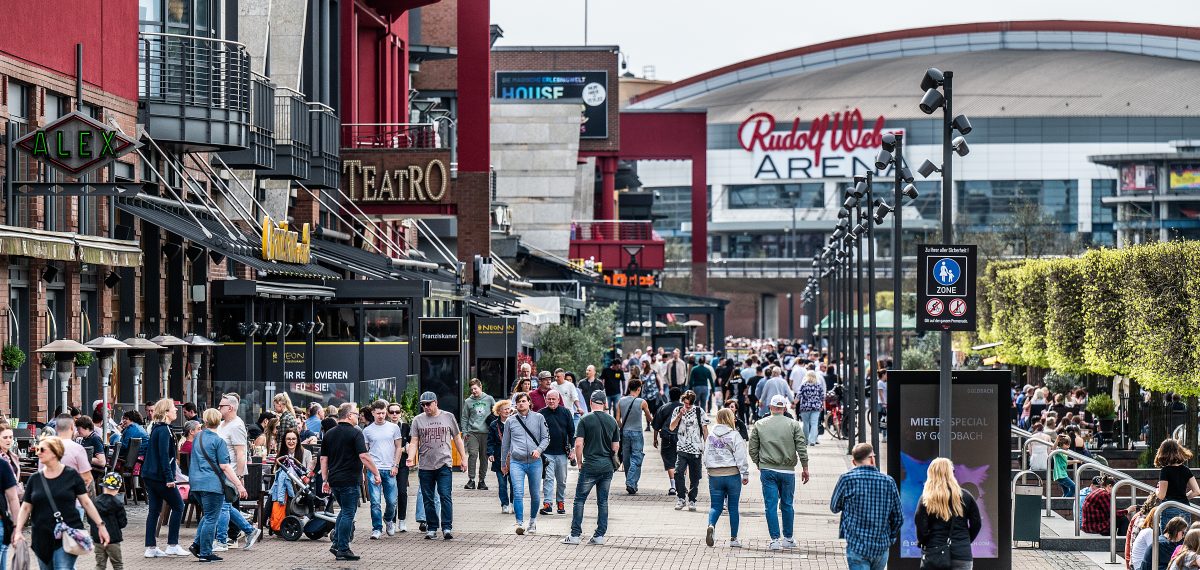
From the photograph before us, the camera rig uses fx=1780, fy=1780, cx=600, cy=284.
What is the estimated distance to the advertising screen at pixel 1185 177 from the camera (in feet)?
395

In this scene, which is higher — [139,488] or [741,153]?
[741,153]

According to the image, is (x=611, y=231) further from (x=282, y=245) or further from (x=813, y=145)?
(x=282, y=245)

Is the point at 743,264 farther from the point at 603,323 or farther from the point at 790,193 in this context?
the point at 603,323

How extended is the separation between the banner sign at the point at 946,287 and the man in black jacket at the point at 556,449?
395 cm

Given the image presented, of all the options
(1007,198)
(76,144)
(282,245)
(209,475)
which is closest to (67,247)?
(76,144)

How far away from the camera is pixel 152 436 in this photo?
626 inches

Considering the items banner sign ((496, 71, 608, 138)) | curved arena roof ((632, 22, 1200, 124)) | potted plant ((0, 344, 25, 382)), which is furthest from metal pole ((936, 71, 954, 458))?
curved arena roof ((632, 22, 1200, 124))

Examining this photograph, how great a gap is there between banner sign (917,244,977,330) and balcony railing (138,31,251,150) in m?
12.9

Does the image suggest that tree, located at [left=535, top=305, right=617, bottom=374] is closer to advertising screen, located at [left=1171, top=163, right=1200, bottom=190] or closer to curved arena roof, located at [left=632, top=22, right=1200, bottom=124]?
advertising screen, located at [left=1171, top=163, right=1200, bottom=190]

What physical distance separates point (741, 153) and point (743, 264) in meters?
10.1

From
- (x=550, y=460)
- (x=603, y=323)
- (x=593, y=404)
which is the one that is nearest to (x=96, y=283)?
(x=550, y=460)

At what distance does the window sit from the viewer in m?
→ 133

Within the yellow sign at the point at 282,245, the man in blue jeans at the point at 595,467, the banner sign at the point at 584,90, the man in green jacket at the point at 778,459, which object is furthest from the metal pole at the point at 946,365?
the banner sign at the point at 584,90

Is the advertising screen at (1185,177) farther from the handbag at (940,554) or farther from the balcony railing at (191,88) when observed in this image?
the handbag at (940,554)
